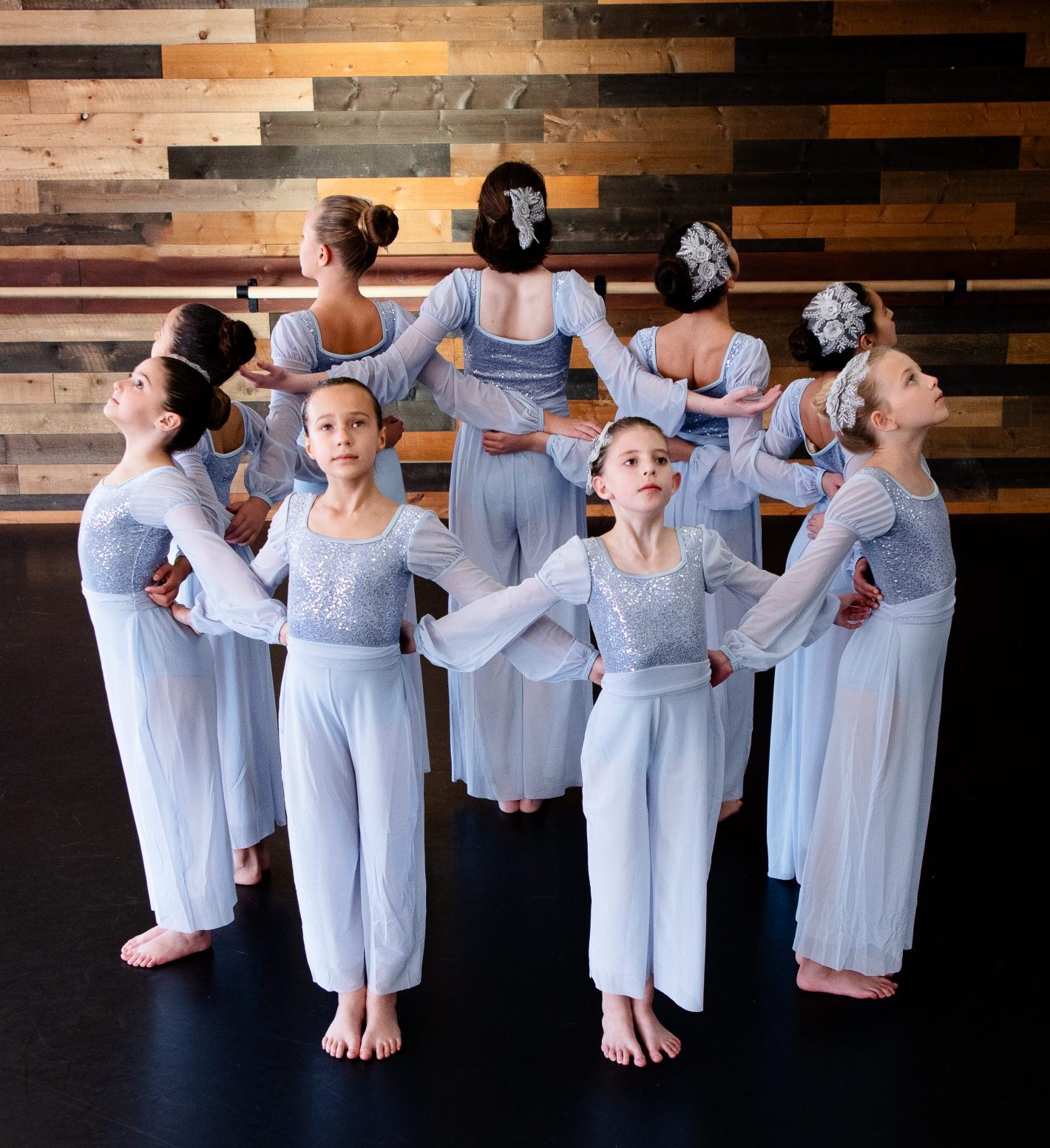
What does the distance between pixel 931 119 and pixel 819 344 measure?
4086mm

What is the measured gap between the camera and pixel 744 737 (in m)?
3.15

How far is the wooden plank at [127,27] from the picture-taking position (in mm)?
6074

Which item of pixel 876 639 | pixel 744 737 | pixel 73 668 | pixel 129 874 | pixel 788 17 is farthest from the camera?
pixel 788 17

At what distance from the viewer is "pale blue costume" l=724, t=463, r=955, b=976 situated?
2.20 metres

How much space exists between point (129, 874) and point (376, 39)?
4714 mm

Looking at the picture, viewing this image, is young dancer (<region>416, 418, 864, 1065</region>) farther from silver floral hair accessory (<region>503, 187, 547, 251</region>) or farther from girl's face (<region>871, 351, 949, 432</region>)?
silver floral hair accessory (<region>503, 187, 547, 251</region>)

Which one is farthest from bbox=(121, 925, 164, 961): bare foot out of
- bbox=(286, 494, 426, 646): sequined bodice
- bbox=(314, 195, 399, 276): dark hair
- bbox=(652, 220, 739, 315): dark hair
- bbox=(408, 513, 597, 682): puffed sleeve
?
bbox=(652, 220, 739, 315): dark hair

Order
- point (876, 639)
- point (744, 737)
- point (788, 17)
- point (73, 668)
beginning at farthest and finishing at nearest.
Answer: point (788, 17)
point (73, 668)
point (744, 737)
point (876, 639)

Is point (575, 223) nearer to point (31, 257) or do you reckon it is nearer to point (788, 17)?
point (788, 17)

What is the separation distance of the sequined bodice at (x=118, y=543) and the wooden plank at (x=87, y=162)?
14.7 ft

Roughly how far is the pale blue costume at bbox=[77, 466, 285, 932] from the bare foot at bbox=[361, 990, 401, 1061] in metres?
0.44

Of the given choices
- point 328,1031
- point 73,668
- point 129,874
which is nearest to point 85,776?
point 129,874

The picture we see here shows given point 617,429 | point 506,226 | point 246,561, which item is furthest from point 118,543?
point 506,226

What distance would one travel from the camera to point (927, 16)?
6.02 meters
